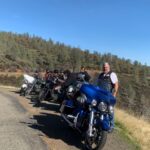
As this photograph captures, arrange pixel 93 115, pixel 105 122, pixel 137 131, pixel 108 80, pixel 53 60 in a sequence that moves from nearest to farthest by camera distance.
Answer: pixel 105 122 < pixel 93 115 < pixel 108 80 < pixel 137 131 < pixel 53 60

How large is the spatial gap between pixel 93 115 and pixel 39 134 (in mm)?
1889

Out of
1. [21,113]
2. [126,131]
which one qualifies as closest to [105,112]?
[126,131]

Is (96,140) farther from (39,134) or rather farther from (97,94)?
(39,134)

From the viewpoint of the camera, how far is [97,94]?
364 inches

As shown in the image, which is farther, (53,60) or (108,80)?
(53,60)

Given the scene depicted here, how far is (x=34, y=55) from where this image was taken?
125500mm

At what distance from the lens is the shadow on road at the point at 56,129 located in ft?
32.4

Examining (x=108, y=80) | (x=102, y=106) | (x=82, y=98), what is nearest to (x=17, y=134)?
(x=82, y=98)

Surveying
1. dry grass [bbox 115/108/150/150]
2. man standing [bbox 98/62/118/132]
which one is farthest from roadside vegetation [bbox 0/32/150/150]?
man standing [bbox 98/62/118/132]

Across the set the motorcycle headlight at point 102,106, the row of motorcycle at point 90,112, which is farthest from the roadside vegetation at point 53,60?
the motorcycle headlight at point 102,106

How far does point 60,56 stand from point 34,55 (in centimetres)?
821

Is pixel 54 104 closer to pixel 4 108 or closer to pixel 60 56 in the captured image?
pixel 4 108

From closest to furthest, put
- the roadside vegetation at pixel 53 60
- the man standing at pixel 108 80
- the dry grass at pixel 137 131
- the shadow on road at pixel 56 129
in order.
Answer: the shadow on road at pixel 56 129, the dry grass at pixel 137 131, the man standing at pixel 108 80, the roadside vegetation at pixel 53 60

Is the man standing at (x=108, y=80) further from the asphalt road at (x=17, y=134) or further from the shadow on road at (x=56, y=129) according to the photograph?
the asphalt road at (x=17, y=134)
